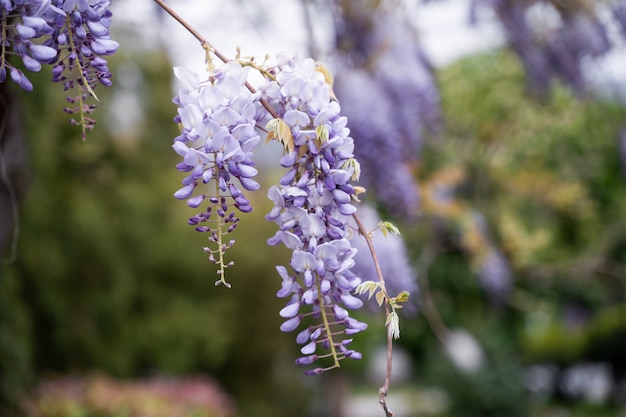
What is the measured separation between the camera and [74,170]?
23.0 ft

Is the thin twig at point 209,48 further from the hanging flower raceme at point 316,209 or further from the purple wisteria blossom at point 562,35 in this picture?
the purple wisteria blossom at point 562,35

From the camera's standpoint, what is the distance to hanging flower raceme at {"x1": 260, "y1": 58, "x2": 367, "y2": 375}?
1.11 meters

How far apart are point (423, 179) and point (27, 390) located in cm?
386

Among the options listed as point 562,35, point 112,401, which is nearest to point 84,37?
point 562,35

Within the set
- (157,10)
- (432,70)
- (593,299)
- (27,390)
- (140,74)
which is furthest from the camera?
(593,299)

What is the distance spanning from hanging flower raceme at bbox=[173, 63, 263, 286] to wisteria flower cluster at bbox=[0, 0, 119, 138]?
137mm

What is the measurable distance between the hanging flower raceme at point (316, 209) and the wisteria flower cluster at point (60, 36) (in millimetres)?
298

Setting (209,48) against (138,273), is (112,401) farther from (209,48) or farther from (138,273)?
(209,48)

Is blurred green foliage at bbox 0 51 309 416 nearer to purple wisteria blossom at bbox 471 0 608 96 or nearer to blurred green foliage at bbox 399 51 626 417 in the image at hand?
blurred green foliage at bbox 399 51 626 417

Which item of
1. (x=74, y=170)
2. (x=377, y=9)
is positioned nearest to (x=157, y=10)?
(x=377, y=9)

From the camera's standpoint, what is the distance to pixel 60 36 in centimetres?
111

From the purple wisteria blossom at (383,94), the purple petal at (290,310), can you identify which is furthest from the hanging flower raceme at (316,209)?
the purple wisteria blossom at (383,94)

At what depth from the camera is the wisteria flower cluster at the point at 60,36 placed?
1.06 m

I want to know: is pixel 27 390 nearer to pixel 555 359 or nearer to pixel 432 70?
pixel 432 70
